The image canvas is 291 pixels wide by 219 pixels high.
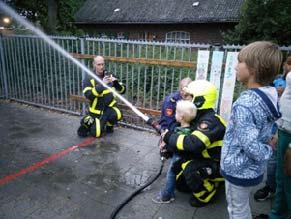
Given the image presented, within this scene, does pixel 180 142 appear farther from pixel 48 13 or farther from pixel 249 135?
pixel 48 13

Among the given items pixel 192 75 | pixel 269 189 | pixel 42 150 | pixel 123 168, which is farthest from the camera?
pixel 192 75

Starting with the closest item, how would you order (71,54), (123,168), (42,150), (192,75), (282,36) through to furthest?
1. (123,168)
2. (42,150)
3. (192,75)
4. (71,54)
5. (282,36)

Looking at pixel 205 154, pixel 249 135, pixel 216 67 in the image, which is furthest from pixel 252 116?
pixel 216 67

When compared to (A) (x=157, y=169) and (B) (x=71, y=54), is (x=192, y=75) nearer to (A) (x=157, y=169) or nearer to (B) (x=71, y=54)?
(A) (x=157, y=169)

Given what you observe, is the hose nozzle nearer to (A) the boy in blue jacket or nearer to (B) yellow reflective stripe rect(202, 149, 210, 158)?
(B) yellow reflective stripe rect(202, 149, 210, 158)

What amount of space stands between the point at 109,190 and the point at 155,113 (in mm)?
2332

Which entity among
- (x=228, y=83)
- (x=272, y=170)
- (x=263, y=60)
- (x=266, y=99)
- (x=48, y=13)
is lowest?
(x=272, y=170)

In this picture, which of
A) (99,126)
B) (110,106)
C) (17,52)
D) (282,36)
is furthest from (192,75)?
(282,36)

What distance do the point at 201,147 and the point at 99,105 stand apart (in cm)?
320

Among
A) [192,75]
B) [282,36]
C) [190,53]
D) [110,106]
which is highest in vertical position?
[282,36]

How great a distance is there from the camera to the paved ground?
3.40 m

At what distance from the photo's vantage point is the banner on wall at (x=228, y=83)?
4.67 meters

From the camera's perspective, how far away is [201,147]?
117 inches

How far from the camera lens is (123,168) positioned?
446cm
